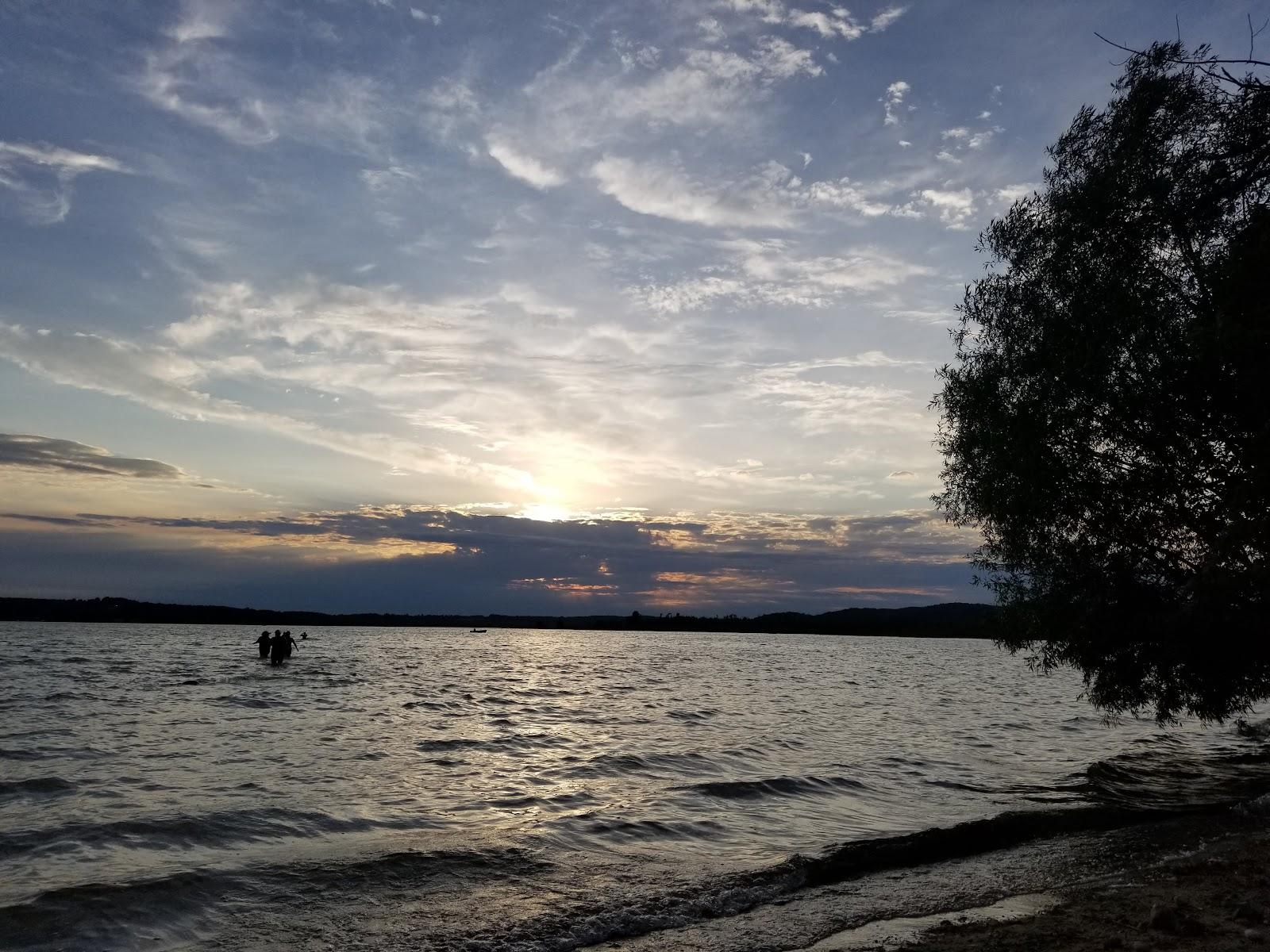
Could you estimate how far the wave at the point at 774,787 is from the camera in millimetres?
20484

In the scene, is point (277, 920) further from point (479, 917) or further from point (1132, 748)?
point (1132, 748)

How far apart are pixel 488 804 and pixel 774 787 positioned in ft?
24.8

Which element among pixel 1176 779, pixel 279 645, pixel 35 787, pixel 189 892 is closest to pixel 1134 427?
pixel 1176 779

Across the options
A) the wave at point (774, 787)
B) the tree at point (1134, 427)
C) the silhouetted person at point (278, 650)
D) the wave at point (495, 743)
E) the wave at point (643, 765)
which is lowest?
the silhouetted person at point (278, 650)

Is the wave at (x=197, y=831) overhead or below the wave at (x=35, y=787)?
overhead

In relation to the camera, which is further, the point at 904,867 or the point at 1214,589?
the point at 1214,589

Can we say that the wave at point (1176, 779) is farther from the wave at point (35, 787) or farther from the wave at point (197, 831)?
the wave at point (35, 787)

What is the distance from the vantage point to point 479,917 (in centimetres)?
1134

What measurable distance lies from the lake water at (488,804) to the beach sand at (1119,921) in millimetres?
2704

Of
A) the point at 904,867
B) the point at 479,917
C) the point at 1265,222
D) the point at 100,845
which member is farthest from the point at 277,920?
the point at 1265,222

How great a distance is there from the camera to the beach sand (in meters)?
8.58

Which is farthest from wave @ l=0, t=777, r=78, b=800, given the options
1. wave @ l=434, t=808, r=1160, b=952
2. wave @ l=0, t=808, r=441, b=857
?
wave @ l=434, t=808, r=1160, b=952

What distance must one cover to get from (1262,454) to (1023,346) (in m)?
6.61

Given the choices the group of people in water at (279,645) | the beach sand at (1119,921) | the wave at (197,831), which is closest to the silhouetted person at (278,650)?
the group of people in water at (279,645)
